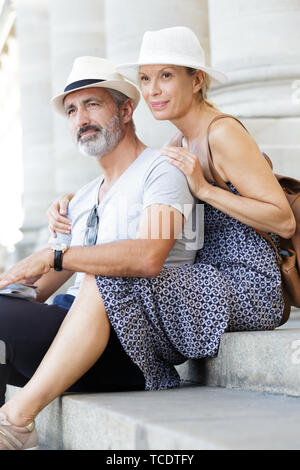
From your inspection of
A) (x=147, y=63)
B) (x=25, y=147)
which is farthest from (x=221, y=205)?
(x=25, y=147)

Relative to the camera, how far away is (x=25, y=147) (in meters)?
15.8

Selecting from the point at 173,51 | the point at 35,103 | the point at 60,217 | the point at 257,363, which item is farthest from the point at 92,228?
Answer: the point at 35,103

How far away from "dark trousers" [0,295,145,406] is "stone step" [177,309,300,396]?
400mm

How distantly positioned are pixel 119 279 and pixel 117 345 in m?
0.38

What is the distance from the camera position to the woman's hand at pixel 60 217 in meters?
4.89

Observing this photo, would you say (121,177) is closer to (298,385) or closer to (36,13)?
(298,385)

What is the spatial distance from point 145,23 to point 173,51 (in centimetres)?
407

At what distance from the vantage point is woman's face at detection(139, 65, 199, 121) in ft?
14.4

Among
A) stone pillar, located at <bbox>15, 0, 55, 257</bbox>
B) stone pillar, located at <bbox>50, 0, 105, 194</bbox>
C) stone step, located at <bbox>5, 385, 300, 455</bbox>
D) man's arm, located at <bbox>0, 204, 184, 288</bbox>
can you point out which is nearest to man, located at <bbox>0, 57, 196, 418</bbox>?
man's arm, located at <bbox>0, 204, 184, 288</bbox>

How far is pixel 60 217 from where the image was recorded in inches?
194

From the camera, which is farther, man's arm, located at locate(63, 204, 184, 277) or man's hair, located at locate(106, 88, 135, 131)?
man's hair, located at locate(106, 88, 135, 131)

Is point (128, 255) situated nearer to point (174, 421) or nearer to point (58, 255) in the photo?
point (58, 255)

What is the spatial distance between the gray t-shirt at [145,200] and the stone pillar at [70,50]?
7461 millimetres

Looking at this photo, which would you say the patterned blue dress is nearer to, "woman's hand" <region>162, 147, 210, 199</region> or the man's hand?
"woman's hand" <region>162, 147, 210, 199</region>
